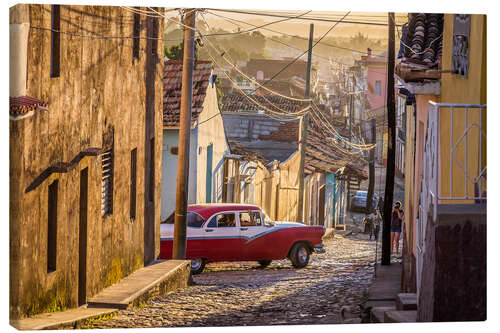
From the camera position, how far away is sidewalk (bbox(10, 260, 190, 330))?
899 centimetres

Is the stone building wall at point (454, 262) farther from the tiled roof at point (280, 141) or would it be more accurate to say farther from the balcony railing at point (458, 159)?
the tiled roof at point (280, 141)

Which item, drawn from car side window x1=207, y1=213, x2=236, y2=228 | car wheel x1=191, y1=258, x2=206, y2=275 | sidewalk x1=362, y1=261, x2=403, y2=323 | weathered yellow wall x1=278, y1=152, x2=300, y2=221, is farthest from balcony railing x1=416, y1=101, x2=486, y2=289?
car wheel x1=191, y1=258, x2=206, y2=275

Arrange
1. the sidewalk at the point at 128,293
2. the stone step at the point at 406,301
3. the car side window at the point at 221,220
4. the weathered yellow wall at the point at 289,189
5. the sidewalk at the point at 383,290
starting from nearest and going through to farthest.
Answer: the sidewalk at the point at 128,293 → the stone step at the point at 406,301 → the sidewalk at the point at 383,290 → the car side window at the point at 221,220 → the weathered yellow wall at the point at 289,189

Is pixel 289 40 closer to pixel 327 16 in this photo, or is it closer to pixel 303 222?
pixel 327 16

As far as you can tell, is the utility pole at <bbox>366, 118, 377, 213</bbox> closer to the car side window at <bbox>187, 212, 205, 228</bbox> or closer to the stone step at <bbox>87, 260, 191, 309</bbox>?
the car side window at <bbox>187, 212, 205, 228</bbox>

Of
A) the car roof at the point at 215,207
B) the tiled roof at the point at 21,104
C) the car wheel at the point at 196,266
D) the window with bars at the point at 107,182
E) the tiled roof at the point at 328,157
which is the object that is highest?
the tiled roof at the point at 21,104

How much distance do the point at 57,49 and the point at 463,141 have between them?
400 centimetres

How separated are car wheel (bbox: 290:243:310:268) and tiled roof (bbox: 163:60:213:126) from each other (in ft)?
5.88

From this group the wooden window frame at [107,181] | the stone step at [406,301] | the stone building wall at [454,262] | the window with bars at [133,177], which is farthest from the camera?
the window with bars at [133,177]

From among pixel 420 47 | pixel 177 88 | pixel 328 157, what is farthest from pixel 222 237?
pixel 420 47

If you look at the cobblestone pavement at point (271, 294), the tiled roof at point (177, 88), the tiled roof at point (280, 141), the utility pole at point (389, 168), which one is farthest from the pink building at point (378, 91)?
the tiled roof at point (177, 88)

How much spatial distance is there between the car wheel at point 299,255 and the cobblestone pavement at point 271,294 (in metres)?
0.06

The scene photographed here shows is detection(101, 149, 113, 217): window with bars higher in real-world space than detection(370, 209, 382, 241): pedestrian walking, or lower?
higher

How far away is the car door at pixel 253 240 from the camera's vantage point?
10.7 metres
